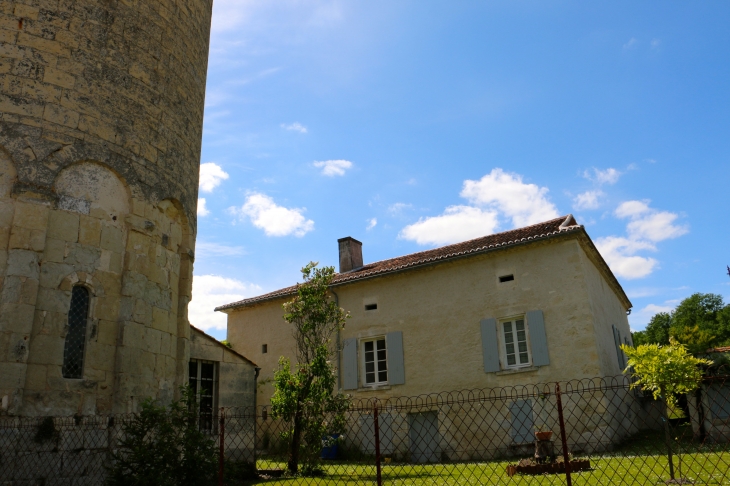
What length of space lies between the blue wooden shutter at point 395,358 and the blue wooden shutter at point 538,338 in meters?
3.87

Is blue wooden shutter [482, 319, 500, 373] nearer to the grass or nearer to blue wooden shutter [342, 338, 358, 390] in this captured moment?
the grass

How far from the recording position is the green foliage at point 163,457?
624 centimetres

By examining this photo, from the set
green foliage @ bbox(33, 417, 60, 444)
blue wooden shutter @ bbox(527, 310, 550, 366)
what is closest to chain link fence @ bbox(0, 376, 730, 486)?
green foliage @ bbox(33, 417, 60, 444)

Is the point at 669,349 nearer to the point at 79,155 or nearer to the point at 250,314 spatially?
the point at 79,155

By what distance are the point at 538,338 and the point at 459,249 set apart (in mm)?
4043

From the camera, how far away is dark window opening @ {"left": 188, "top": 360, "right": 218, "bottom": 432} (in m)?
11.4

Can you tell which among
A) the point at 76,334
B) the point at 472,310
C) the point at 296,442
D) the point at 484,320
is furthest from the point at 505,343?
the point at 76,334

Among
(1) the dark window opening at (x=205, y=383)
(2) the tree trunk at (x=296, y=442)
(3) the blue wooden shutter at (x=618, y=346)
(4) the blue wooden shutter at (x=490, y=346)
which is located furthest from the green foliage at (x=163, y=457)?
(3) the blue wooden shutter at (x=618, y=346)

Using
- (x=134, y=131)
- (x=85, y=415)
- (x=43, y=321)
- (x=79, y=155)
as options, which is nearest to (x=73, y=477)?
(x=85, y=415)

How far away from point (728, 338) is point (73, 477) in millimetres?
41635

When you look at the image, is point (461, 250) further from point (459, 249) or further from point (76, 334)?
point (76, 334)

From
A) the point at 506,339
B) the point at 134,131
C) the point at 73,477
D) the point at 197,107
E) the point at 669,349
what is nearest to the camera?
the point at 73,477

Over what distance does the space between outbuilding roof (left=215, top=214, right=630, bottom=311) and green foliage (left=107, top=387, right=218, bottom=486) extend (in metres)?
10.9

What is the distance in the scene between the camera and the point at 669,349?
30.4 feet
